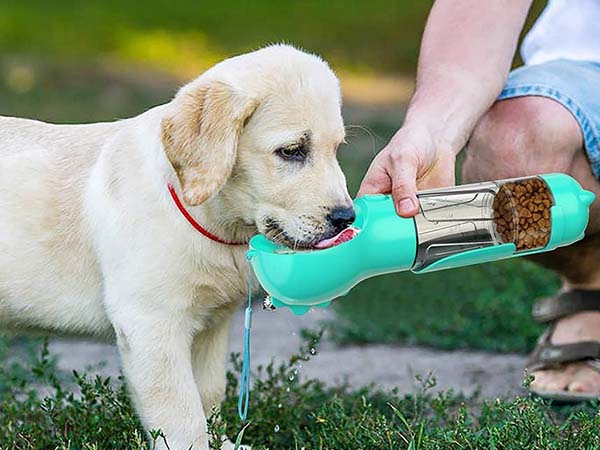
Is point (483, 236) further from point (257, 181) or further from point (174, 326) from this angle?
point (174, 326)

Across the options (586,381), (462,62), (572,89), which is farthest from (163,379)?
(572,89)

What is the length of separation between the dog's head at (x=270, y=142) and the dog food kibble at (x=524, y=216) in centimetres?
45

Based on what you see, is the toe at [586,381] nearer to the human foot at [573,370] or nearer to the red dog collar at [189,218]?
the human foot at [573,370]

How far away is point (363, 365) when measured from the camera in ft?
14.9

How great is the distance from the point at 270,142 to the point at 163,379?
677 millimetres

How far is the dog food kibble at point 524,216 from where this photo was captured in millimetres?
3090

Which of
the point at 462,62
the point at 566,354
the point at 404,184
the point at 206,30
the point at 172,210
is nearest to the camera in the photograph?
the point at 404,184

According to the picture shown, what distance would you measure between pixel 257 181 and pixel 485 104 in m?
1.03

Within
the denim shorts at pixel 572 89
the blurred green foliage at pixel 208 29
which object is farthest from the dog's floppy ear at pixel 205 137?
the blurred green foliage at pixel 208 29

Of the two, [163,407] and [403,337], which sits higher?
[163,407]

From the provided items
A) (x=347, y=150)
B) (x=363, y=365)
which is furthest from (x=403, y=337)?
(x=347, y=150)

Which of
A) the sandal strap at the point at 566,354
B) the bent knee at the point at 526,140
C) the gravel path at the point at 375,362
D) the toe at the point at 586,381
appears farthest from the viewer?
the gravel path at the point at 375,362

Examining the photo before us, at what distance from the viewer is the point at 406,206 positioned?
2.91m

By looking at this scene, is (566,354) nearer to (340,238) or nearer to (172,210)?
(340,238)
